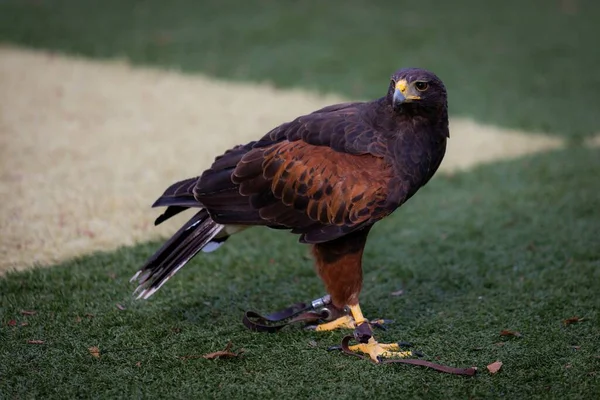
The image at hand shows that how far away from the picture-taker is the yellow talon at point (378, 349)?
3885 millimetres

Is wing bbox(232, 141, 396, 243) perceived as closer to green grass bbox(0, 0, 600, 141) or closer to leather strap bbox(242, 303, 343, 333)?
leather strap bbox(242, 303, 343, 333)

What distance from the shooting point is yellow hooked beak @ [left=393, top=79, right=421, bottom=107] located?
3.84 meters

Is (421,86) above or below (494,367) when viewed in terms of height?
above

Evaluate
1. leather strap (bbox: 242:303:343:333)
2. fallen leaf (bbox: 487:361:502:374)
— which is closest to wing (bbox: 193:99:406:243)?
leather strap (bbox: 242:303:343:333)

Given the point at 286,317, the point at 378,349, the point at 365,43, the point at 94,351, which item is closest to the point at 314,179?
the point at 286,317

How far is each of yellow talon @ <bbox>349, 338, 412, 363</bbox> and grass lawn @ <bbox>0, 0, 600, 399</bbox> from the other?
13 centimetres

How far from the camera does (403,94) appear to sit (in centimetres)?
384

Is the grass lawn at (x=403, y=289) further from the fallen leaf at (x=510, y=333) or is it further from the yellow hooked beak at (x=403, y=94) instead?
the yellow hooked beak at (x=403, y=94)

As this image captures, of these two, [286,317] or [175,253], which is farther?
[286,317]

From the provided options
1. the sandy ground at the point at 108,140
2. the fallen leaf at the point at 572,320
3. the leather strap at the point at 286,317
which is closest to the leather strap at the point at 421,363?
the leather strap at the point at 286,317

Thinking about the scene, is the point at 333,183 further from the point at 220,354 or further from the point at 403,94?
the point at 220,354

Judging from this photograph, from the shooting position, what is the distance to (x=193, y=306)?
4.55 metres

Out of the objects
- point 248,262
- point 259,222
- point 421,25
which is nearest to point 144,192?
point 248,262

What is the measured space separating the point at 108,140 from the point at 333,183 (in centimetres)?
395
